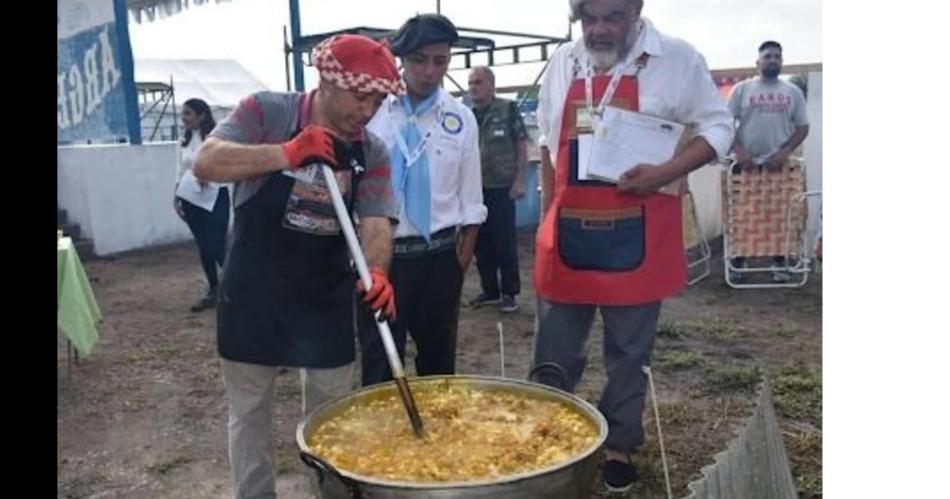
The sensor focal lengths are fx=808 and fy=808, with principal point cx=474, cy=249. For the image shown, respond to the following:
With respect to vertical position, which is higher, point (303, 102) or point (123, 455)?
point (303, 102)

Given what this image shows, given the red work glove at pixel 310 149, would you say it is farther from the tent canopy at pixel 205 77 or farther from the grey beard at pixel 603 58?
the tent canopy at pixel 205 77

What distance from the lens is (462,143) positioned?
3080mm

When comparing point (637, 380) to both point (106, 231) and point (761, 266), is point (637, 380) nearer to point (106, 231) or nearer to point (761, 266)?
point (761, 266)

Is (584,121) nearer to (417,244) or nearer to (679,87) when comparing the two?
(679,87)

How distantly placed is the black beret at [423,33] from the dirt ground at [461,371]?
5.60ft

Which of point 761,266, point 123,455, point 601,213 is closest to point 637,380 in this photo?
point 601,213

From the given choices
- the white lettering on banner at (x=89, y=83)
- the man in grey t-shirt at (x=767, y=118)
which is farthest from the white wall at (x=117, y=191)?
the man in grey t-shirt at (x=767, y=118)

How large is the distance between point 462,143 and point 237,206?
1044mm

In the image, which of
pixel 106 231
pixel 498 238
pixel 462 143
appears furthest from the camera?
pixel 106 231

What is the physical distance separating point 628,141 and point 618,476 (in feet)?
4.06

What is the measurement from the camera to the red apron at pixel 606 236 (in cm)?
267

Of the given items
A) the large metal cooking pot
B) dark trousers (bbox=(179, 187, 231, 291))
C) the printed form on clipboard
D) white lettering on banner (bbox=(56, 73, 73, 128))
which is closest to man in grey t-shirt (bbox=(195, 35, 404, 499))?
the large metal cooking pot

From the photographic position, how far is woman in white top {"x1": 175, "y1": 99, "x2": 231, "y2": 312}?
5863 millimetres

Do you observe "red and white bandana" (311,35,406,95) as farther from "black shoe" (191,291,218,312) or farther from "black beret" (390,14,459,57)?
"black shoe" (191,291,218,312)
